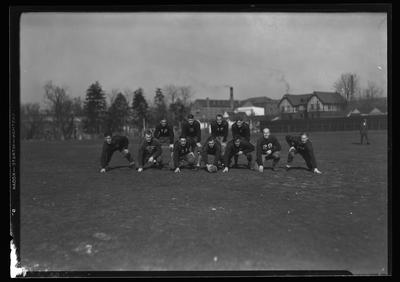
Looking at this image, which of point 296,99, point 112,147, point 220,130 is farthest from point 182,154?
point 296,99

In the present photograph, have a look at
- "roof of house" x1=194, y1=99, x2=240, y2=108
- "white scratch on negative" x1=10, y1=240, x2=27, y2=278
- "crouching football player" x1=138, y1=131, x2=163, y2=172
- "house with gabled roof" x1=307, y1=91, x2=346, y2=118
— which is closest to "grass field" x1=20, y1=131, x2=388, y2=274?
"white scratch on negative" x1=10, y1=240, x2=27, y2=278

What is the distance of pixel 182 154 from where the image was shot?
1061 centimetres

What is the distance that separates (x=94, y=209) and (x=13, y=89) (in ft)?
9.00

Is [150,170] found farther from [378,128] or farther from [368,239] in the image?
[378,128]

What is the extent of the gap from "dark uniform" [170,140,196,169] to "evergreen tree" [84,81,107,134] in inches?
1692

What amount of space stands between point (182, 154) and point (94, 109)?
4338cm

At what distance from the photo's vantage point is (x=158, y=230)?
5105 mm

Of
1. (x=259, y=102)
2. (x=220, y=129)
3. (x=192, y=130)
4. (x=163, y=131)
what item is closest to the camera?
(x=192, y=130)

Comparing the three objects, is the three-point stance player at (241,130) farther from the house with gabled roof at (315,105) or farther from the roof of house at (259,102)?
the roof of house at (259,102)

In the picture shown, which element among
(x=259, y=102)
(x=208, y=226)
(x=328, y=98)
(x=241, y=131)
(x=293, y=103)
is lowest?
(x=208, y=226)

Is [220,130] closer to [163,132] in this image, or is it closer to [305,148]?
[163,132]

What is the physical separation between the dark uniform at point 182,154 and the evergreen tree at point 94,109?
4298 centimetres

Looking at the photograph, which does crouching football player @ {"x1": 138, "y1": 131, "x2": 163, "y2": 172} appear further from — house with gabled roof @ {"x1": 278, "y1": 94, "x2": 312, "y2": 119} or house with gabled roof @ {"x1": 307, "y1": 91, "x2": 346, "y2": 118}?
house with gabled roof @ {"x1": 278, "y1": 94, "x2": 312, "y2": 119}

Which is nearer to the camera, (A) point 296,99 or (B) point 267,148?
(B) point 267,148
